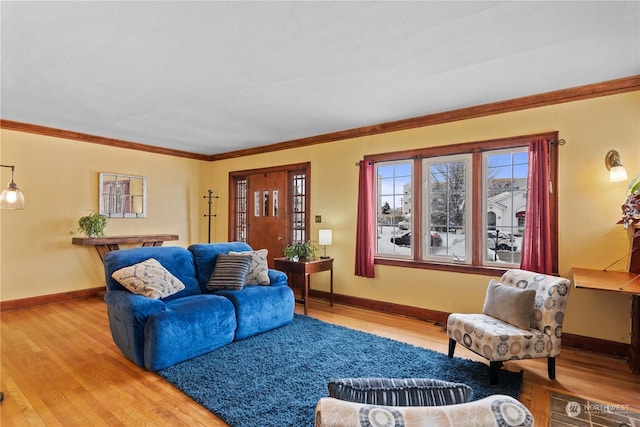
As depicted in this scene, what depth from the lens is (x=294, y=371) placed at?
270 centimetres

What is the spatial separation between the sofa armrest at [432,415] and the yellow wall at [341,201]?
3.18 metres

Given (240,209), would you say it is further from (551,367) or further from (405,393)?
(405,393)

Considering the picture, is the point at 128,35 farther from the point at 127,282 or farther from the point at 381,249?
the point at 381,249

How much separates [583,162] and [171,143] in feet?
18.4

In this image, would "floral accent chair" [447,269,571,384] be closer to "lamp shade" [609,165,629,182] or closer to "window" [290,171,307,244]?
"lamp shade" [609,165,629,182]

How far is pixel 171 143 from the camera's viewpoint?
5.65 meters

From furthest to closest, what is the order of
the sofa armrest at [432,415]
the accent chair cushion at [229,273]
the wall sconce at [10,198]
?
1. the accent chair cushion at [229,273]
2. the wall sconce at [10,198]
3. the sofa armrest at [432,415]

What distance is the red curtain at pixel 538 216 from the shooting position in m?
3.28

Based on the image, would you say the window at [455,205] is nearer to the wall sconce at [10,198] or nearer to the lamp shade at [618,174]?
the lamp shade at [618,174]

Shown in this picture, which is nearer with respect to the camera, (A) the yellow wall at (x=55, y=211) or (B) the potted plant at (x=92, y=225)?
(A) the yellow wall at (x=55, y=211)

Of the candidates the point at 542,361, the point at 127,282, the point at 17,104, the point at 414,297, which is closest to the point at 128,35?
the point at 127,282

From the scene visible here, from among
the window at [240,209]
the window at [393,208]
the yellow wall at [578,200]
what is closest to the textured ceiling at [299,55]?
the yellow wall at [578,200]

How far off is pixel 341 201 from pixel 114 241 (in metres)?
3.38

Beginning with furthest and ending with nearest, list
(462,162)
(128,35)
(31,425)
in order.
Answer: (462,162), (128,35), (31,425)
